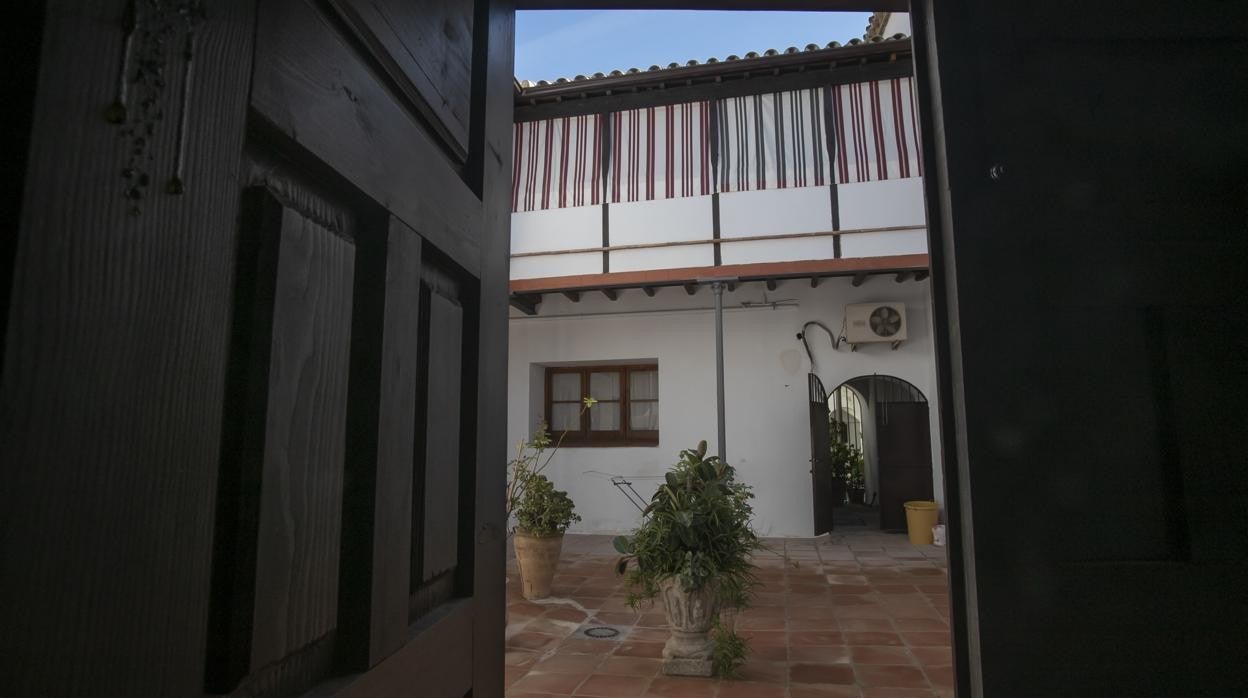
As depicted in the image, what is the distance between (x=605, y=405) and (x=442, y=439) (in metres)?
8.23

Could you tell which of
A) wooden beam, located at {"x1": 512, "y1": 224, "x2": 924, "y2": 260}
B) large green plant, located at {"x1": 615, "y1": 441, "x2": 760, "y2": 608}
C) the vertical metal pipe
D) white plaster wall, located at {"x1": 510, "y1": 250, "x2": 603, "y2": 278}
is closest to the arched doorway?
the vertical metal pipe

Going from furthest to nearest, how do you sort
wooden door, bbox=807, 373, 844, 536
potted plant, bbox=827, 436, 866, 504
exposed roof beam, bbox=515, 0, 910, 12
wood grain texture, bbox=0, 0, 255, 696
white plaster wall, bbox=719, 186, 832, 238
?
potted plant, bbox=827, 436, 866, 504 → wooden door, bbox=807, 373, 844, 536 → white plaster wall, bbox=719, 186, 832, 238 → exposed roof beam, bbox=515, 0, 910, 12 → wood grain texture, bbox=0, 0, 255, 696

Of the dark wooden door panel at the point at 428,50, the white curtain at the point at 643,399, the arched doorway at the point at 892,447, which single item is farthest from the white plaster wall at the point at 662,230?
the dark wooden door panel at the point at 428,50

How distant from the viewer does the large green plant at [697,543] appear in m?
3.84

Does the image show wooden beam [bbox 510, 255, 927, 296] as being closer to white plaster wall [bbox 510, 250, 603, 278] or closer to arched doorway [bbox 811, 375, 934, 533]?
white plaster wall [bbox 510, 250, 603, 278]

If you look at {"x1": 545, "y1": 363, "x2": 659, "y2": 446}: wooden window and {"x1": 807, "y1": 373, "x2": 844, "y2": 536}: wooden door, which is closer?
{"x1": 807, "y1": 373, "x2": 844, "y2": 536}: wooden door

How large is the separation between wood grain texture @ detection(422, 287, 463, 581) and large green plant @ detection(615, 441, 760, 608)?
9.32 feet

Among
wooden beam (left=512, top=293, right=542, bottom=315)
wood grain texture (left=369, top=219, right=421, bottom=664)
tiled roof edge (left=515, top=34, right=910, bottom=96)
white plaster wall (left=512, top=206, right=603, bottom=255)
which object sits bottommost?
wood grain texture (left=369, top=219, right=421, bottom=664)

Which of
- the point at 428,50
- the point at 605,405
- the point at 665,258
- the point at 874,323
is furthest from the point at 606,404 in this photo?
the point at 428,50

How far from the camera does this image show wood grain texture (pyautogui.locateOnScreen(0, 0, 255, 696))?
1.40ft

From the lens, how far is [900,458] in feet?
27.9

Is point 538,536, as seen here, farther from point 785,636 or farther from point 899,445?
point 899,445

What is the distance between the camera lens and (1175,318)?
1.11 metres

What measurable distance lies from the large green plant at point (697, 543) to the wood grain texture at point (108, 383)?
11.3 feet
